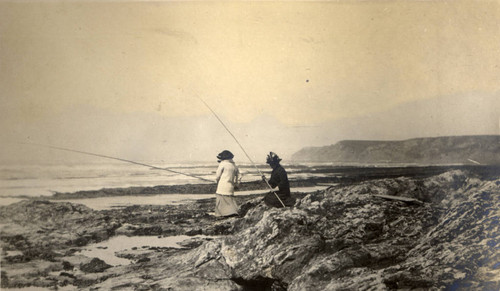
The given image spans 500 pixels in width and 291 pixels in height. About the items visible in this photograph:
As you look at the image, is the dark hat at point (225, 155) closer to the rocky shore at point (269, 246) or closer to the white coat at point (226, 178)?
the white coat at point (226, 178)

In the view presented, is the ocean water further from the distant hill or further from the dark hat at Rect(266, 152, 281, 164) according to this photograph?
the distant hill

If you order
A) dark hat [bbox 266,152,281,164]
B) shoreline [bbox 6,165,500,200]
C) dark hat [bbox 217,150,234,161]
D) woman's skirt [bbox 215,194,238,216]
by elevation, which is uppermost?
dark hat [bbox 217,150,234,161]

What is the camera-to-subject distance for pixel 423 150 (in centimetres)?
393

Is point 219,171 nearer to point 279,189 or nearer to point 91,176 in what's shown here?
point 279,189

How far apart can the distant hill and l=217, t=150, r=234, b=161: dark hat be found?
0.94m

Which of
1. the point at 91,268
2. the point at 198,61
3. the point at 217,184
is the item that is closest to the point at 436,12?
the point at 198,61

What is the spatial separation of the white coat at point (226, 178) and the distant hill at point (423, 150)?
0.95 meters

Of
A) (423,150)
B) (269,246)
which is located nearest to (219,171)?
(269,246)

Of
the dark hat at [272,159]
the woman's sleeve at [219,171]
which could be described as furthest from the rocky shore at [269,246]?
the dark hat at [272,159]

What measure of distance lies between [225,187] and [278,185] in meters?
0.49

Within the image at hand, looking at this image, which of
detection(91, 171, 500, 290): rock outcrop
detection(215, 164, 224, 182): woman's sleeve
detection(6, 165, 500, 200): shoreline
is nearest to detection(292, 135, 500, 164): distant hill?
detection(6, 165, 500, 200): shoreline

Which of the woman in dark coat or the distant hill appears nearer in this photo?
the woman in dark coat

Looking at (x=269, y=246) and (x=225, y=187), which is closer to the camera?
(x=269, y=246)

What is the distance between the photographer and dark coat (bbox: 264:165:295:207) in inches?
144
